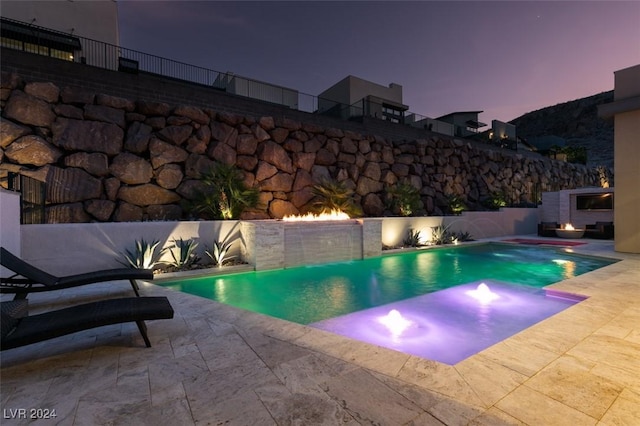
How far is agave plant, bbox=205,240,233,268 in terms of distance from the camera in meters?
7.36

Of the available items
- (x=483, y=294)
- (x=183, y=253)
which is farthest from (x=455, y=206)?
(x=183, y=253)

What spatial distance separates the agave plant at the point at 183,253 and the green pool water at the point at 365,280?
2.58 feet

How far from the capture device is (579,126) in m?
40.3

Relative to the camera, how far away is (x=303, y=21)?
14.8 meters

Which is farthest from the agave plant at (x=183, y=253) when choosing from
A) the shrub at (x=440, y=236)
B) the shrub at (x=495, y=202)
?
the shrub at (x=495, y=202)

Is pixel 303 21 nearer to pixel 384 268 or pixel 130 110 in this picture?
pixel 130 110

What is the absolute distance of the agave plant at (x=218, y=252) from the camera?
24.2ft

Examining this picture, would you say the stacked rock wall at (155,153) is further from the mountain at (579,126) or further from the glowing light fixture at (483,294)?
the mountain at (579,126)

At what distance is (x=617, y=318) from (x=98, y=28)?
2057cm

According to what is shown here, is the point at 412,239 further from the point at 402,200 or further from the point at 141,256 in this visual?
the point at 141,256

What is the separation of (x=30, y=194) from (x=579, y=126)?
55043 mm

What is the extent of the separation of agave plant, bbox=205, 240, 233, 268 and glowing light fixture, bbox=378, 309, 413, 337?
14.7 feet

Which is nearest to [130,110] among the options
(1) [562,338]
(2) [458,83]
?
(1) [562,338]

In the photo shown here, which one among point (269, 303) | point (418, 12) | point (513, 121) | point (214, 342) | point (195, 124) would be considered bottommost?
point (269, 303)
